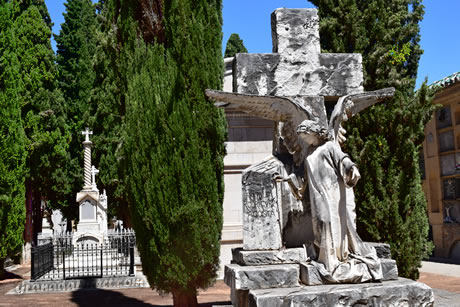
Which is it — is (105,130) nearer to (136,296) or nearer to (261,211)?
(136,296)

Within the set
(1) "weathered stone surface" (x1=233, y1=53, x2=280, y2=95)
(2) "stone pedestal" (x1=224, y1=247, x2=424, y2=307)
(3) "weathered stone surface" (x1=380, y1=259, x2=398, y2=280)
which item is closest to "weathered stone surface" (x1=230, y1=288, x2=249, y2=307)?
(2) "stone pedestal" (x1=224, y1=247, x2=424, y2=307)

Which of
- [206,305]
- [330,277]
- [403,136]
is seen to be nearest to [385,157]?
[403,136]

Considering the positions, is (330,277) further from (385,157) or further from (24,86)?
(24,86)

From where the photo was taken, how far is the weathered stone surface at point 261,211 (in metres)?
4.48

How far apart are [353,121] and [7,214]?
12269mm

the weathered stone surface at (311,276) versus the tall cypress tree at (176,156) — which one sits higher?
the tall cypress tree at (176,156)

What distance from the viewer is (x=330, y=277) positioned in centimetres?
398

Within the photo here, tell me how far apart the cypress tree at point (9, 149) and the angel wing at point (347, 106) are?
13741mm

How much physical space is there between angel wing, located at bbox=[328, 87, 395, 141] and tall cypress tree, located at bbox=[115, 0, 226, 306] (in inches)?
153

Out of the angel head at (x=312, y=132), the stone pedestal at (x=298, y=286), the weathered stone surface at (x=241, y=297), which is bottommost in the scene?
the weathered stone surface at (x=241, y=297)

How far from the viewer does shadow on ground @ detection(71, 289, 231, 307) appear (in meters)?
10.8

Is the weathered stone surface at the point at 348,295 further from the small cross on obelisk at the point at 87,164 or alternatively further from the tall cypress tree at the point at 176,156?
the small cross on obelisk at the point at 87,164

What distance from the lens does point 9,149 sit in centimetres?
1557

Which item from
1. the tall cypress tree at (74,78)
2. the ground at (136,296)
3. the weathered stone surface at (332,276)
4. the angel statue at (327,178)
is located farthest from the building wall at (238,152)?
the tall cypress tree at (74,78)
